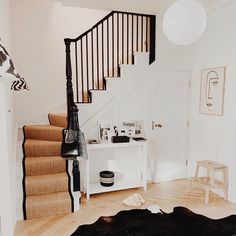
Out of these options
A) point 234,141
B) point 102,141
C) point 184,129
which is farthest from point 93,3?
point 234,141

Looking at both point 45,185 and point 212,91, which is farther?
point 212,91

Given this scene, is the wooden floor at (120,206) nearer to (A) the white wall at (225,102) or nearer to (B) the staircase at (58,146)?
(B) the staircase at (58,146)

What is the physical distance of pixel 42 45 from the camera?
439 cm

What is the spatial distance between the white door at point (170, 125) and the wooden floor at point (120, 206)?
0.29m

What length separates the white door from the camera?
13.3ft

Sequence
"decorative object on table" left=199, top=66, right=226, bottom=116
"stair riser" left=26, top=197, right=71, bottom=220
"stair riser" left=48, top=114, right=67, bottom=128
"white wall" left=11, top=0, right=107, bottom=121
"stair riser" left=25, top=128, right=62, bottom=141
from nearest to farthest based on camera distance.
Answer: "stair riser" left=26, top=197, right=71, bottom=220, "decorative object on table" left=199, top=66, right=226, bottom=116, "stair riser" left=25, top=128, right=62, bottom=141, "stair riser" left=48, top=114, right=67, bottom=128, "white wall" left=11, top=0, right=107, bottom=121

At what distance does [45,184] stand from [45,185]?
0.05ft

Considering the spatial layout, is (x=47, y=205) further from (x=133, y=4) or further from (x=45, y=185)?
(x=133, y=4)

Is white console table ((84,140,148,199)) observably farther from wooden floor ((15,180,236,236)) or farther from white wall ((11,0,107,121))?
white wall ((11,0,107,121))

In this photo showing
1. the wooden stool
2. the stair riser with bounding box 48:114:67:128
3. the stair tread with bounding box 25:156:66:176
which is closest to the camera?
the stair tread with bounding box 25:156:66:176

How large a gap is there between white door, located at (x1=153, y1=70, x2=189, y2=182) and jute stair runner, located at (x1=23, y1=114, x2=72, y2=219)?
172 cm

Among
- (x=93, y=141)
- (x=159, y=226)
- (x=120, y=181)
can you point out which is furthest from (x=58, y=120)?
(x=159, y=226)

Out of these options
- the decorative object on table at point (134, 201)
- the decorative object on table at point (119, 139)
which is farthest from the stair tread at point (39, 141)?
the decorative object on table at point (134, 201)

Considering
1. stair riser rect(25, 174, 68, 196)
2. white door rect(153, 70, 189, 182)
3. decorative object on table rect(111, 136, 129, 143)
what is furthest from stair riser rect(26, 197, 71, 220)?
white door rect(153, 70, 189, 182)
